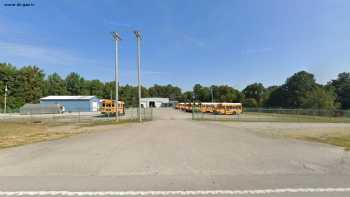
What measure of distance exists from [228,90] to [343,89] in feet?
138

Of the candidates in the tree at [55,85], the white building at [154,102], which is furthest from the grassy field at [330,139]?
the white building at [154,102]

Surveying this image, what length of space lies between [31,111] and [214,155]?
67146 millimetres

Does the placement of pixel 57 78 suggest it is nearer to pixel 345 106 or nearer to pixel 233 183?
pixel 345 106

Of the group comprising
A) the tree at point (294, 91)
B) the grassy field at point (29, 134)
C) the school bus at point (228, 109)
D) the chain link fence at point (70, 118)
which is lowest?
the grassy field at point (29, 134)

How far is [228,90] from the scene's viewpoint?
379ft

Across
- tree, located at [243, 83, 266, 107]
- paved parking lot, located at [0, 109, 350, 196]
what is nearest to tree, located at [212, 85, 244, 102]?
tree, located at [243, 83, 266, 107]

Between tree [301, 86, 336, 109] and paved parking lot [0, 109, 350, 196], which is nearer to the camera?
paved parking lot [0, 109, 350, 196]

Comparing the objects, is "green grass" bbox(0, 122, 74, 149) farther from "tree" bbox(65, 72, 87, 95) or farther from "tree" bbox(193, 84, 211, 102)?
"tree" bbox(193, 84, 211, 102)

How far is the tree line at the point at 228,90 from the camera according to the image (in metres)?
75.8

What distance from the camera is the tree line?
75.8m

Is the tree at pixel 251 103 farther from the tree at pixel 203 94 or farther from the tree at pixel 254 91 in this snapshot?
the tree at pixel 203 94

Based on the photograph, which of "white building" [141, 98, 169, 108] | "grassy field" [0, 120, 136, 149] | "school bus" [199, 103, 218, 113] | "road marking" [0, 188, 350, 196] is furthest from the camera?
"white building" [141, 98, 169, 108]

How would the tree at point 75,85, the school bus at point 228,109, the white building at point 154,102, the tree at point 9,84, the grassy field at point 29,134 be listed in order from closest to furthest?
the grassy field at point 29,134 < the school bus at point 228,109 < the tree at point 9,84 < the tree at point 75,85 < the white building at point 154,102

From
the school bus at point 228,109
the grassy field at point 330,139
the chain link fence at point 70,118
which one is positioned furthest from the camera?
the school bus at point 228,109
